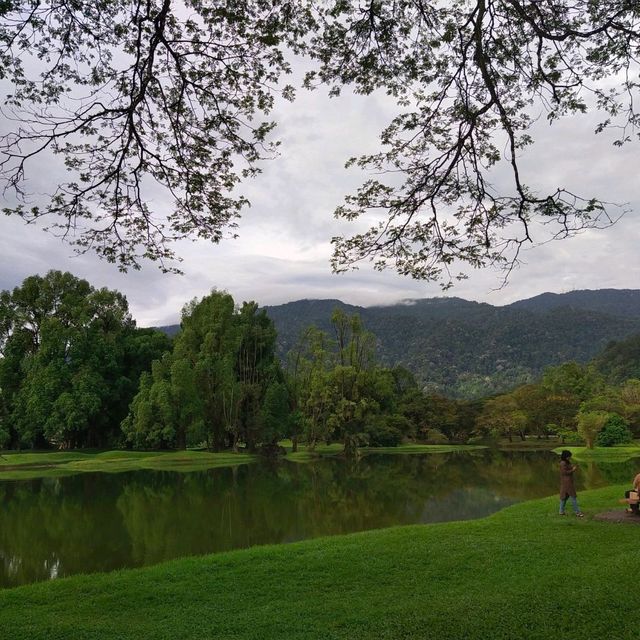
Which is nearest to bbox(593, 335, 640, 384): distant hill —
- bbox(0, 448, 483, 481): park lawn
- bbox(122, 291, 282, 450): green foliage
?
bbox(122, 291, 282, 450): green foliage

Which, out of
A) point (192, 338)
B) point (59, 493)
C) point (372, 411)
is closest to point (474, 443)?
point (372, 411)

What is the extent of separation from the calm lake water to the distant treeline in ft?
34.6

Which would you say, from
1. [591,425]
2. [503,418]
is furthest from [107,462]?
[503,418]

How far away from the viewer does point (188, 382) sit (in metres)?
37.4

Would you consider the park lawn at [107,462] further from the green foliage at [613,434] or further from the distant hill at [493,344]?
the distant hill at [493,344]

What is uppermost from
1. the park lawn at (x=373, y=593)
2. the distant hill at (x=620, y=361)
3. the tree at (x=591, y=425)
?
the distant hill at (x=620, y=361)

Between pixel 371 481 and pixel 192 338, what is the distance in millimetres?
22435

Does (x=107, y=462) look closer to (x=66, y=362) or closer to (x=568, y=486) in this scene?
(x=66, y=362)

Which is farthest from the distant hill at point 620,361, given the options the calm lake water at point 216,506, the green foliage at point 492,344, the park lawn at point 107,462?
the park lawn at point 107,462

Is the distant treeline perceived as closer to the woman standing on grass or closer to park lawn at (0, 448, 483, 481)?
park lawn at (0, 448, 483, 481)

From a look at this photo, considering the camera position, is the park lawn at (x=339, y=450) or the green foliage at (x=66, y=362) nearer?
the green foliage at (x=66, y=362)

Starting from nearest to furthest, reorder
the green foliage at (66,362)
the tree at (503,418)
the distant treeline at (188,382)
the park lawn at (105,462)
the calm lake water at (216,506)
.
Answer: the calm lake water at (216,506) < the park lawn at (105,462) < the green foliage at (66,362) < the distant treeline at (188,382) < the tree at (503,418)

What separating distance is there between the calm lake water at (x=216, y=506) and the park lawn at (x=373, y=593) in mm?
2970

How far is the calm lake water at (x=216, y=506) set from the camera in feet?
38.2
